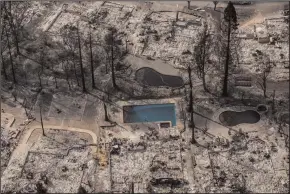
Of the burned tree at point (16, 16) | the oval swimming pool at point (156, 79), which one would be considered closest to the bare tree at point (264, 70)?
the oval swimming pool at point (156, 79)

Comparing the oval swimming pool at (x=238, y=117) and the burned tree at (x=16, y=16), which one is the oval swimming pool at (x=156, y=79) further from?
the burned tree at (x=16, y=16)

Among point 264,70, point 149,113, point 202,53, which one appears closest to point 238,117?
point 264,70

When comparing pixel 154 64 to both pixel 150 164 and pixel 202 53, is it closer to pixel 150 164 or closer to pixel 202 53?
pixel 202 53

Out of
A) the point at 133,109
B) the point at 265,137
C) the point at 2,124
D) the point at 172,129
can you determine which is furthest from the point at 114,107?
the point at 265,137

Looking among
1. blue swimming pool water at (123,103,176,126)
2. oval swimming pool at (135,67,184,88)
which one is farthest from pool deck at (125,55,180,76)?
blue swimming pool water at (123,103,176,126)

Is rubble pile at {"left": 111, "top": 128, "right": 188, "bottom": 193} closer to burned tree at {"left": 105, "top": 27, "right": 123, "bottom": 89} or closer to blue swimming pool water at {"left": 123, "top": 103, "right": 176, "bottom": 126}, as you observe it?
blue swimming pool water at {"left": 123, "top": 103, "right": 176, "bottom": 126}

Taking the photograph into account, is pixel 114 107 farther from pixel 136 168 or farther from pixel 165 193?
pixel 165 193
